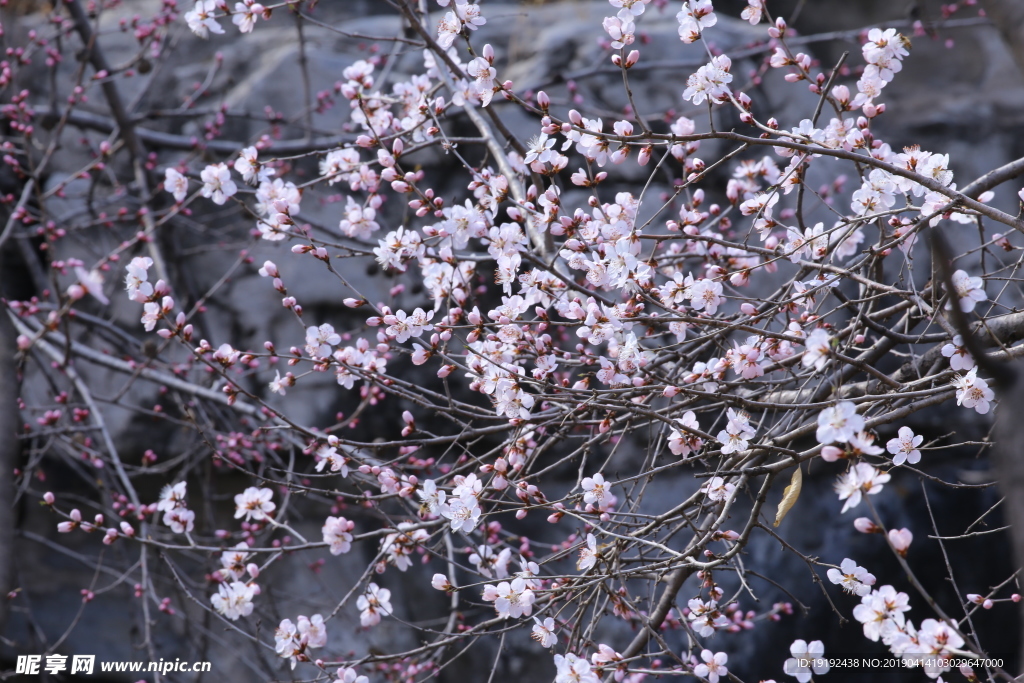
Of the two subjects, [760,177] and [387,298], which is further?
[387,298]

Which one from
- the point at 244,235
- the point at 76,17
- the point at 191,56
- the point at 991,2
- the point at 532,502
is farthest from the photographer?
the point at 191,56

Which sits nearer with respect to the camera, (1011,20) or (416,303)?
(1011,20)

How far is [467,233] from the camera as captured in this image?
6.30 feet

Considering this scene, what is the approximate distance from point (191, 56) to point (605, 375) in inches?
153

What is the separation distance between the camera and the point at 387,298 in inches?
156

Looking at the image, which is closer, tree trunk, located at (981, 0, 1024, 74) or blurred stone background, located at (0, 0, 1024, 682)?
tree trunk, located at (981, 0, 1024, 74)

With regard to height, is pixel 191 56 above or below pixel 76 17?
above

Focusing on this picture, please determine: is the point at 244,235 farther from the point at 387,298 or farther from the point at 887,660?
the point at 887,660

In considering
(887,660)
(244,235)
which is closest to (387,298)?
(244,235)

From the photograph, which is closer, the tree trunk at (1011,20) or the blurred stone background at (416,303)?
the tree trunk at (1011,20)

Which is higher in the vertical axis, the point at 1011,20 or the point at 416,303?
the point at 416,303

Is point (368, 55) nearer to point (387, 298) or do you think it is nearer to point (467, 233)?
point (387, 298)

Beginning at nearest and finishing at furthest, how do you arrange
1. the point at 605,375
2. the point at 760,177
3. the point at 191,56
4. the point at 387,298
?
the point at 605,375 → the point at 760,177 → the point at 387,298 → the point at 191,56

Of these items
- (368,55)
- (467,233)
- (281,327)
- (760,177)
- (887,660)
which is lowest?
(887,660)
